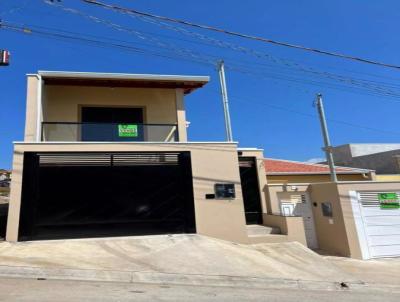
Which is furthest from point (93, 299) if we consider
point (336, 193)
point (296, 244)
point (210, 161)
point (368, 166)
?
point (368, 166)

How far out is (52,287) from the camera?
18.8 ft

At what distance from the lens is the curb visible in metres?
6.51

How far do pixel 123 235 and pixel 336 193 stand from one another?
875 centimetres

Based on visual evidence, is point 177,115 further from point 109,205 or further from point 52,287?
point 52,287

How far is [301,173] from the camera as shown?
62.2ft

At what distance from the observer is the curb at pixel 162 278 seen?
651cm

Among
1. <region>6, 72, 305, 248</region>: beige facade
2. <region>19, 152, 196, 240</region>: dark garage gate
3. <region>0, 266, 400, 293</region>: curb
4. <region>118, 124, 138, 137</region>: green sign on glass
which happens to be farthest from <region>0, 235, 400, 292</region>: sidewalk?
<region>118, 124, 138, 137</region>: green sign on glass

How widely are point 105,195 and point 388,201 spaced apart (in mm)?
11542

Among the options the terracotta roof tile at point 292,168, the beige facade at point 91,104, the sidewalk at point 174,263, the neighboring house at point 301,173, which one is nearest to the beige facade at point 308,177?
the neighboring house at point 301,173

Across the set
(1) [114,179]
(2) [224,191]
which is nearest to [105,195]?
(1) [114,179]

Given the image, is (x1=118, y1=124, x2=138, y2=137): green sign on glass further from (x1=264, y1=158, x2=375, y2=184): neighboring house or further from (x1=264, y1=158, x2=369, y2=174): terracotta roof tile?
(x1=264, y1=158, x2=369, y2=174): terracotta roof tile

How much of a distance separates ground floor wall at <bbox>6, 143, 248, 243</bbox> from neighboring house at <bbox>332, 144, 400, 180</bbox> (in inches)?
672

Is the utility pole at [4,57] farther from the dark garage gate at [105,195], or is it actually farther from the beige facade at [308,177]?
the beige facade at [308,177]

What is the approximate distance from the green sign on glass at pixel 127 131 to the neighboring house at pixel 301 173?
9087 millimetres
